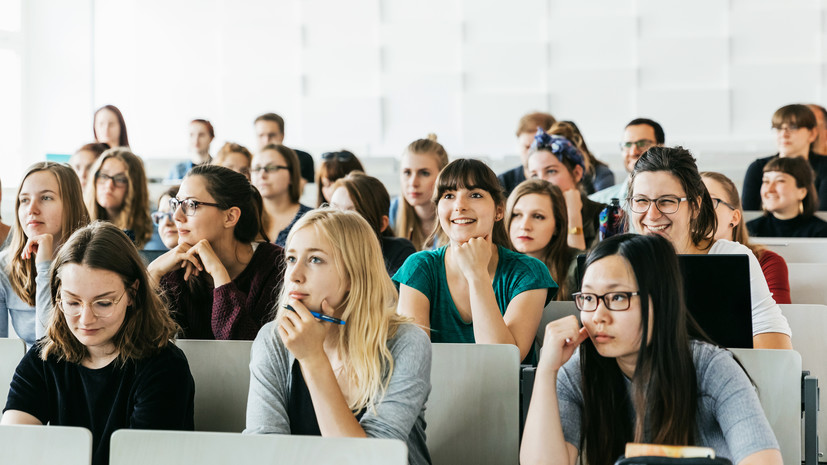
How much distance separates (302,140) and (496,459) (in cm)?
736

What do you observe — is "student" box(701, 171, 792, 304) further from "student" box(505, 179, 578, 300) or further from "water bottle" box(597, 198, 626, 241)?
"student" box(505, 179, 578, 300)

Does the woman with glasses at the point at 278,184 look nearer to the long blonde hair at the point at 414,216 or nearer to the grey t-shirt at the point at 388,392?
the long blonde hair at the point at 414,216

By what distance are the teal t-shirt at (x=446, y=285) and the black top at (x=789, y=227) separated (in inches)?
78.9

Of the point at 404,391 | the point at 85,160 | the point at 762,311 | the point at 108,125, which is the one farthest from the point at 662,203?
Answer: the point at 108,125

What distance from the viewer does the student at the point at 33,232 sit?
2.96m

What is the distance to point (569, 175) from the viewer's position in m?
4.14

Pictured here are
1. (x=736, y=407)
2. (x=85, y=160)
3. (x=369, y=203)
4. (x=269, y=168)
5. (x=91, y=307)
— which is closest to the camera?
(x=736, y=407)

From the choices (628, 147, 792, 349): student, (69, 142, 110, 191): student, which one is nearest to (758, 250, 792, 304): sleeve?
(628, 147, 792, 349): student

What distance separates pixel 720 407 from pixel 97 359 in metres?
1.47

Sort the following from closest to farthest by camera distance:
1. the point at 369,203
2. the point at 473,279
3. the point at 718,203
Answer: the point at 473,279, the point at 718,203, the point at 369,203

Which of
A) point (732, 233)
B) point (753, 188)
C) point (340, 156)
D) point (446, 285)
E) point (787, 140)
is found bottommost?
point (446, 285)

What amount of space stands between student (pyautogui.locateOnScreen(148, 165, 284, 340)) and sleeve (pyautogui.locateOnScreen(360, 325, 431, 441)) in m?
0.84

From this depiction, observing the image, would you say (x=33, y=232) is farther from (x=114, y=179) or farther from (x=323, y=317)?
(x=323, y=317)

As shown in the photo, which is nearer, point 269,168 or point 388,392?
point 388,392
